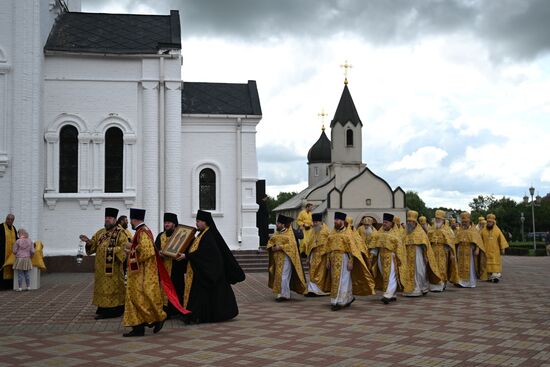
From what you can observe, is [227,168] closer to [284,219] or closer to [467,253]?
[467,253]

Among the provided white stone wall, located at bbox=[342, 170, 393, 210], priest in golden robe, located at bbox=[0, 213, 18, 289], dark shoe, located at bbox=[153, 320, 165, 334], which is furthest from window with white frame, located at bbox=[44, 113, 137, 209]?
white stone wall, located at bbox=[342, 170, 393, 210]

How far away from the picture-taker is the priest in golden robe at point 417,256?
46.8ft

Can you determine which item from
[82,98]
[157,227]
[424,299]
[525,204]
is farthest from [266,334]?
[525,204]

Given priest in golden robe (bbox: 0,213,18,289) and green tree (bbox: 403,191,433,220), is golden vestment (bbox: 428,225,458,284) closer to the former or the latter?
priest in golden robe (bbox: 0,213,18,289)

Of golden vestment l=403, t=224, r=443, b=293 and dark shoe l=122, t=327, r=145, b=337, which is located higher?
golden vestment l=403, t=224, r=443, b=293

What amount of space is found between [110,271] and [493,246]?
11.9 meters

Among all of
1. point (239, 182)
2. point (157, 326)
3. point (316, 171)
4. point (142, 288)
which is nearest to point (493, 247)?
point (239, 182)

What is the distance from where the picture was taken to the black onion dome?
68.8m

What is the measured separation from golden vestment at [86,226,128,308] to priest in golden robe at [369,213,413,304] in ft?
17.3

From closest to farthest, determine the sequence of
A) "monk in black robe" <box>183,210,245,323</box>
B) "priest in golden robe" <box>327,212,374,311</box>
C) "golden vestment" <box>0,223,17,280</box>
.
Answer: "monk in black robe" <box>183,210,245,323</box>
"priest in golden robe" <box>327,212,374,311</box>
"golden vestment" <box>0,223,17,280</box>

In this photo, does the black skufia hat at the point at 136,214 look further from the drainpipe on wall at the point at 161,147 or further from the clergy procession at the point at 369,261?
the drainpipe on wall at the point at 161,147

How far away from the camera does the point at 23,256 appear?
50.9 ft

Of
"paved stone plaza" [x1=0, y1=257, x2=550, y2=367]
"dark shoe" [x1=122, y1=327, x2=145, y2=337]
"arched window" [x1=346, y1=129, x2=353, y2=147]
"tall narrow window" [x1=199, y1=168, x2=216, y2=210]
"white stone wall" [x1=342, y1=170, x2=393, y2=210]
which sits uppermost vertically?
"arched window" [x1=346, y1=129, x2=353, y2=147]

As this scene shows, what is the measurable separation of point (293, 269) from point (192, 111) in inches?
434
